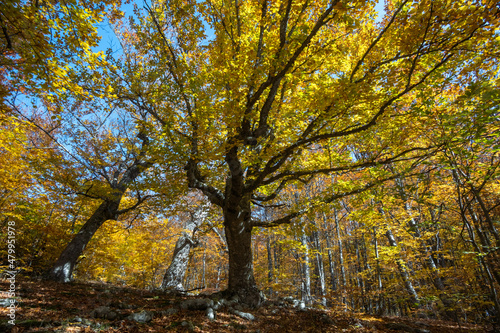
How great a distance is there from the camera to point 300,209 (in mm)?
5855

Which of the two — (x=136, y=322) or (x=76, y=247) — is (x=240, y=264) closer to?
(x=136, y=322)

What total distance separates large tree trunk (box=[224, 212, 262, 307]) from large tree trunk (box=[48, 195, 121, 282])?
14.9 feet

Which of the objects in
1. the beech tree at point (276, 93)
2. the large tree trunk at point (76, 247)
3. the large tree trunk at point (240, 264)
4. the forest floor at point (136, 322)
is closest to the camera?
the forest floor at point (136, 322)

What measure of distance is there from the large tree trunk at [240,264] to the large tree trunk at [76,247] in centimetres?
454

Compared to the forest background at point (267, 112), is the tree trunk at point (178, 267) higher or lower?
lower

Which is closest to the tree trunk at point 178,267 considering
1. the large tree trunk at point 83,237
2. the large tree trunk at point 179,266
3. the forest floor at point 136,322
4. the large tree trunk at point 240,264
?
the large tree trunk at point 179,266

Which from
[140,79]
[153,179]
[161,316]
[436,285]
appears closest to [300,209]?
[161,316]

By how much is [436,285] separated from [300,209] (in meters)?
7.14

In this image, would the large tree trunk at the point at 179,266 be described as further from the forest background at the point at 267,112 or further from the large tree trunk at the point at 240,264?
the large tree trunk at the point at 240,264

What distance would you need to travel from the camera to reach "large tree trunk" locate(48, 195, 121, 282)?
670 cm

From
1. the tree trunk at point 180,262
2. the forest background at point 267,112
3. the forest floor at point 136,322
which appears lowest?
the forest floor at point 136,322

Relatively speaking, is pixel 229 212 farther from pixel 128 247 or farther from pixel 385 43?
pixel 128 247

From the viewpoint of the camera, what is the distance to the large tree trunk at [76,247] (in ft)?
22.0

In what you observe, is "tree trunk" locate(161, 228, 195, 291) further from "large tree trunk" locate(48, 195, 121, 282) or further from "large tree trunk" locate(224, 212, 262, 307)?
"large tree trunk" locate(224, 212, 262, 307)
